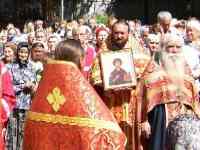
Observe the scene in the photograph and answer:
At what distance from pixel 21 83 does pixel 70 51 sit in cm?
400

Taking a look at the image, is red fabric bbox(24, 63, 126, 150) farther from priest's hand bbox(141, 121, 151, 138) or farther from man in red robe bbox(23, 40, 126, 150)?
priest's hand bbox(141, 121, 151, 138)

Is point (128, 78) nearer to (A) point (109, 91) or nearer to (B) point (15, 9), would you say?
(A) point (109, 91)

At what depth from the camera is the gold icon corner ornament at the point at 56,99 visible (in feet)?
21.5

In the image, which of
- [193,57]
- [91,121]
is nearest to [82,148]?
[91,121]

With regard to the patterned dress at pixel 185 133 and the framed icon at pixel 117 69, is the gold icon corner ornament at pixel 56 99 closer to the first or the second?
the patterned dress at pixel 185 133

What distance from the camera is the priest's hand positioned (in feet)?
27.5

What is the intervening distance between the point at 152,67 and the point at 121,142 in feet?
6.54

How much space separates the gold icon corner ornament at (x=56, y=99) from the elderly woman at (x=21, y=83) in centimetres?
363

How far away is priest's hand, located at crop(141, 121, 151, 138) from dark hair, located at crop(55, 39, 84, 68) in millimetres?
2080

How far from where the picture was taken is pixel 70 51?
6.41 meters

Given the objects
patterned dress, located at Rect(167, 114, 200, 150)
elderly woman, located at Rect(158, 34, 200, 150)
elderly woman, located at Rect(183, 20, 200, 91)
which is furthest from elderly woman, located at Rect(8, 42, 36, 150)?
patterned dress, located at Rect(167, 114, 200, 150)

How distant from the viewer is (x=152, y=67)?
841 centimetres

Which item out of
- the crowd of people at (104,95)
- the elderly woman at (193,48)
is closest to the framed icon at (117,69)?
the crowd of people at (104,95)

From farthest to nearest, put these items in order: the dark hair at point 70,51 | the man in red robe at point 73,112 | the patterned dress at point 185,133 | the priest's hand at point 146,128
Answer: the priest's hand at point 146,128
the man in red robe at point 73,112
the dark hair at point 70,51
the patterned dress at point 185,133
